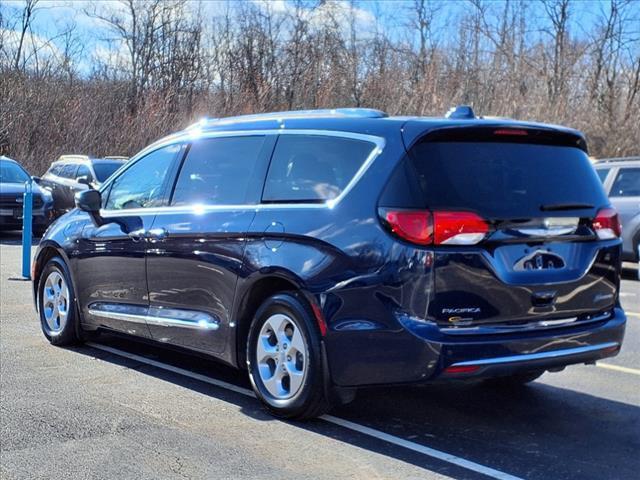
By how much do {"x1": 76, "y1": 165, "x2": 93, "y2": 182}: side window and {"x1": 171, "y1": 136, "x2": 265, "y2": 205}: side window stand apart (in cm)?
1373

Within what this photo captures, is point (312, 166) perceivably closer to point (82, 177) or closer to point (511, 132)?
point (511, 132)

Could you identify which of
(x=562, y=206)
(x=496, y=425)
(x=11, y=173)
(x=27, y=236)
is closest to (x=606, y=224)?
(x=562, y=206)

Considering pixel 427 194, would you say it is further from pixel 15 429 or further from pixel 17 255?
pixel 17 255

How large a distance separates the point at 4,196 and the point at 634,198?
1215 cm

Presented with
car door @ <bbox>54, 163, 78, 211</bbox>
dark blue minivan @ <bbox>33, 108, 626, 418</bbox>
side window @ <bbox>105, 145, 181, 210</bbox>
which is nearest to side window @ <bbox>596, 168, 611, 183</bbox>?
dark blue minivan @ <bbox>33, 108, 626, 418</bbox>

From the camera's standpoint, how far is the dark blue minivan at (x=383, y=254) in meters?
4.64

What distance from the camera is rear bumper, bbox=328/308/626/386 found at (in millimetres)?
4578

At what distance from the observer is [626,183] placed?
13477 mm

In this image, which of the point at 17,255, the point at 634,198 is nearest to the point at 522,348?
the point at 634,198

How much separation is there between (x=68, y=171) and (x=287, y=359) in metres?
16.6

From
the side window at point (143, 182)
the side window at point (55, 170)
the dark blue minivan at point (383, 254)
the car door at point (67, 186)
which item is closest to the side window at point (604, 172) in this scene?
the dark blue minivan at point (383, 254)

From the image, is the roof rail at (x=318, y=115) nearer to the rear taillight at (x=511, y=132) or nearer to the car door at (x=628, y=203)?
the rear taillight at (x=511, y=132)

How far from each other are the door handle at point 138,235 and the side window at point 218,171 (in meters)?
0.34

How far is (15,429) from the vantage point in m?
5.05
